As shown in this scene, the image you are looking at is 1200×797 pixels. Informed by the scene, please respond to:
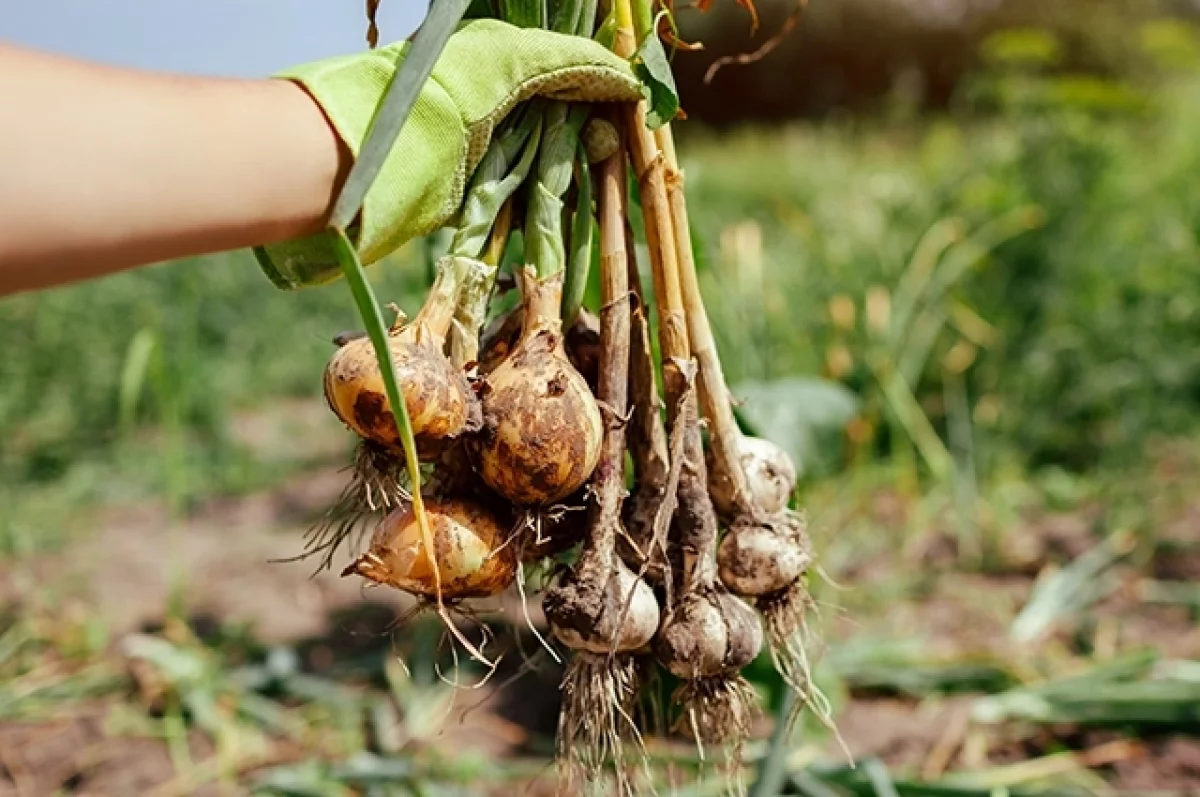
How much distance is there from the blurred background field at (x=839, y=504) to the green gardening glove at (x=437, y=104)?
110mm

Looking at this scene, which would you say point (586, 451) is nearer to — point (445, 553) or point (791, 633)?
point (445, 553)

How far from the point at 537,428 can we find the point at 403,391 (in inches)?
4.3

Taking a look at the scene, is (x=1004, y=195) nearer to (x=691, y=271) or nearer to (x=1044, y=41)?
(x=1044, y=41)

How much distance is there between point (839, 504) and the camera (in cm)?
271

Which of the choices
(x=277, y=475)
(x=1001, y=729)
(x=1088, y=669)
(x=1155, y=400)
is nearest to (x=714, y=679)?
(x=1001, y=729)

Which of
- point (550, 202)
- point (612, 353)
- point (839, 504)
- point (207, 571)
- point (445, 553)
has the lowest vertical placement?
point (207, 571)

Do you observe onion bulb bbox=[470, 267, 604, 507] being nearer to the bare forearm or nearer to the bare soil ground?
the bare forearm

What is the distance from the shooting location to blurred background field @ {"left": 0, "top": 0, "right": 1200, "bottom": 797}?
5.54ft

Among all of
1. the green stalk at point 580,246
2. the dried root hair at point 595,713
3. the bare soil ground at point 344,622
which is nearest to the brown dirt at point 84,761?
the bare soil ground at point 344,622

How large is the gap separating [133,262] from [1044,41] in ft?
9.84

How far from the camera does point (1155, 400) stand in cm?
282

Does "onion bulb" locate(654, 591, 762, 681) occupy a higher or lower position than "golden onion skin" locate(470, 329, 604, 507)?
lower

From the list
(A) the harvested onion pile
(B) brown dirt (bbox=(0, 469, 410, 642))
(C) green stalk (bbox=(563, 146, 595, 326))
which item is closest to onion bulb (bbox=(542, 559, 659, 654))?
(A) the harvested onion pile

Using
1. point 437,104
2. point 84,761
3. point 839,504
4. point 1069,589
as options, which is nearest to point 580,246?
point 437,104
